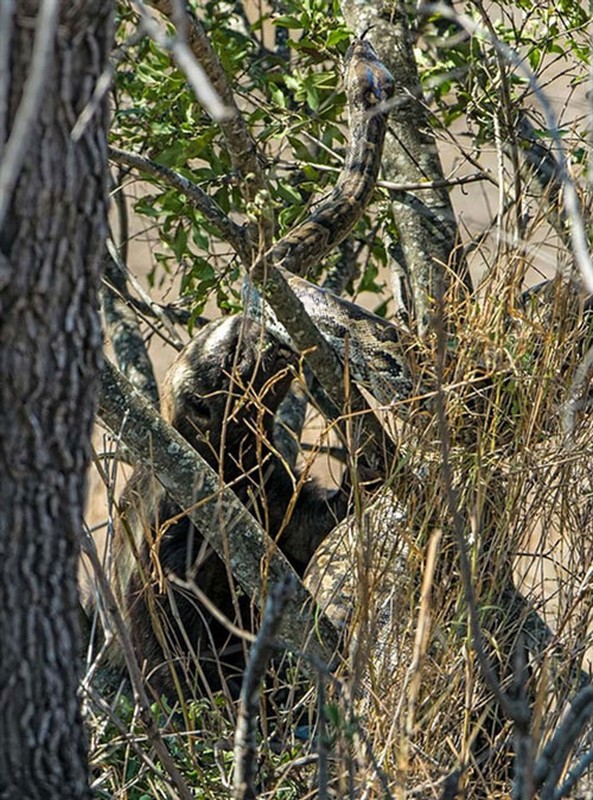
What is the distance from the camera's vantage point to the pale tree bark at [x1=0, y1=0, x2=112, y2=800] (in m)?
1.86

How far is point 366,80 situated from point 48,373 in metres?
2.75

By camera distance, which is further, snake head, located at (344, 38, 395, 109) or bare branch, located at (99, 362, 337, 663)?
snake head, located at (344, 38, 395, 109)

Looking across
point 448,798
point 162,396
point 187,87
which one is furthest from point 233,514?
point 187,87

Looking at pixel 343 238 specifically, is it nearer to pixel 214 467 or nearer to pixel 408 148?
pixel 408 148

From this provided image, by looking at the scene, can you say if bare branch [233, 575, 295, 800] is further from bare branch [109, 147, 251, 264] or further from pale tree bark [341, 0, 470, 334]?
pale tree bark [341, 0, 470, 334]

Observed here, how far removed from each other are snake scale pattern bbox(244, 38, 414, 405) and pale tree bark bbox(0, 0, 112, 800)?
2.09 m

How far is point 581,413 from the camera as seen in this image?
11.4 feet

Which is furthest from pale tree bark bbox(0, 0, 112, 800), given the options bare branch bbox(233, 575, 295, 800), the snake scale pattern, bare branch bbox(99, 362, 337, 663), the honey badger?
the honey badger

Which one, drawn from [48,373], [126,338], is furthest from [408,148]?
[48,373]

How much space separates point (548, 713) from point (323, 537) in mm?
1906

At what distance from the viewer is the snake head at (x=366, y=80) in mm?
4410

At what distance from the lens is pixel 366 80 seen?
4426 millimetres

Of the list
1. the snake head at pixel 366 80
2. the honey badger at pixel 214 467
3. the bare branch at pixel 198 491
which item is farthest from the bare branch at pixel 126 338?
the bare branch at pixel 198 491

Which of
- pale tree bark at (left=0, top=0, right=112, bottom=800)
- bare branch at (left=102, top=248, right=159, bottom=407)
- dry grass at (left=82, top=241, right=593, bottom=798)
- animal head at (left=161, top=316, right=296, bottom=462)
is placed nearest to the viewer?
pale tree bark at (left=0, top=0, right=112, bottom=800)
